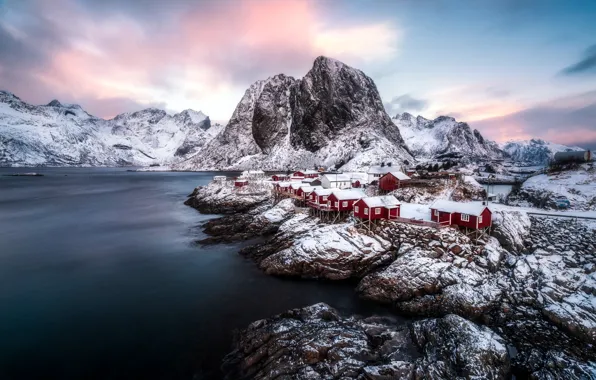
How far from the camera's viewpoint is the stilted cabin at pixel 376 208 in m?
33.7

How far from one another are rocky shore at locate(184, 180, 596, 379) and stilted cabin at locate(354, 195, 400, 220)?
155cm

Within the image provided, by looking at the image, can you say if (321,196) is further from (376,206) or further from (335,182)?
(335,182)

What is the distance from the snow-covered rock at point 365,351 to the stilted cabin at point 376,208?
614 inches

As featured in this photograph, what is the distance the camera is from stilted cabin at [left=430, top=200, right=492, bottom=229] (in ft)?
97.0

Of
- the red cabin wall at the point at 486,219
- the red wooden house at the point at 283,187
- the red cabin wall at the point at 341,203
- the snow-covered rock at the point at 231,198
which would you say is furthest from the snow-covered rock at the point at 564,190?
the snow-covered rock at the point at 231,198

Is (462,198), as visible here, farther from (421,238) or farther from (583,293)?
(583,293)

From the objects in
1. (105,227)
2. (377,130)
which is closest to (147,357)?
(105,227)

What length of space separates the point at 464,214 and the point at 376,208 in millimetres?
9094

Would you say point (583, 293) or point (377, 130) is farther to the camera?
point (377, 130)

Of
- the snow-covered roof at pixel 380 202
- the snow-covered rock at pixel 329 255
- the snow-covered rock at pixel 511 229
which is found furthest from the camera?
the snow-covered roof at pixel 380 202

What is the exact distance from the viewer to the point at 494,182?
3546 inches

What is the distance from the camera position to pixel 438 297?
2338cm

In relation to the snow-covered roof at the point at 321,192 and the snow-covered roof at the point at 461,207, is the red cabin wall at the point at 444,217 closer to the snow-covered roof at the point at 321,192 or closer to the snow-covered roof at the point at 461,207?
the snow-covered roof at the point at 461,207

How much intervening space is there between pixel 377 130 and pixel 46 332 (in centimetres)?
17097
